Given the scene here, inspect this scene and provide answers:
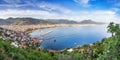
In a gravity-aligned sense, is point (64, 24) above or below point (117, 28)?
below

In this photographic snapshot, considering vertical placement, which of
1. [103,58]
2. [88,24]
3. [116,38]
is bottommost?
[88,24]

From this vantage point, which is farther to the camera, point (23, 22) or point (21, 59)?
point (23, 22)

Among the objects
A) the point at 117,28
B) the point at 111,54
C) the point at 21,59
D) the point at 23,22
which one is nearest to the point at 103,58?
the point at 111,54

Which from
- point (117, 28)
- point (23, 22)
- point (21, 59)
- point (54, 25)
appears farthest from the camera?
point (54, 25)

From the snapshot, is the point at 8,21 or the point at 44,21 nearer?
the point at 8,21

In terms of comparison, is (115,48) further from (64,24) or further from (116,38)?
(64,24)

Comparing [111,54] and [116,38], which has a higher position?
[116,38]

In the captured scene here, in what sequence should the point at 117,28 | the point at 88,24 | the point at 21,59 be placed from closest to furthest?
1. the point at 117,28
2. the point at 21,59
3. the point at 88,24

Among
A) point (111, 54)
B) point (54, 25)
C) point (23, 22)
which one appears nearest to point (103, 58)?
point (111, 54)

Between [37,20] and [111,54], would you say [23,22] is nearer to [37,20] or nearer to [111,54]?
[37,20]
